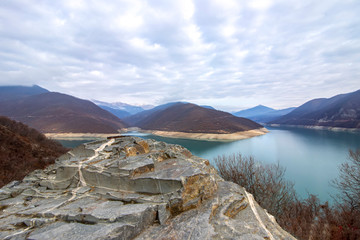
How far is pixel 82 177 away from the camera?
7.30m

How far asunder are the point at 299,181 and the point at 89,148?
81.9 ft

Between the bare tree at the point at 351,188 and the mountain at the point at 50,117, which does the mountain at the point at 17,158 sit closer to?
the bare tree at the point at 351,188

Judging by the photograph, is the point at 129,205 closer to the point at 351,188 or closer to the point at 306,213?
the point at 306,213

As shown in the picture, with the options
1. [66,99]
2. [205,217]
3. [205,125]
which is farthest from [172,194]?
[66,99]

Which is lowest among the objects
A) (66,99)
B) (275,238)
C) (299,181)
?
(299,181)

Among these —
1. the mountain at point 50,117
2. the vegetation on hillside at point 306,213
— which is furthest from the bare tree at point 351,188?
the mountain at point 50,117

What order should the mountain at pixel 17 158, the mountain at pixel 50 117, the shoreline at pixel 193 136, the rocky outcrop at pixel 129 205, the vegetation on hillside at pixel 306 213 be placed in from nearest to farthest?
1. the rocky outcrop at pixel 129 205
2. the vegetation on hillside at pixel 306 213
3. the mountain at pixel 17 158
4. the shoreline at pixel 193 136
5. the mountain at pixel 50 117

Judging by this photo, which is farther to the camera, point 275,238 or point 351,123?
point 351,123

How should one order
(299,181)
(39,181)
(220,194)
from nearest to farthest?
1. (220,194)
2. (39,181)
3. (299,181)

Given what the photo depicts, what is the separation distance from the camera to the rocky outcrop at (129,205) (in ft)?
14.6

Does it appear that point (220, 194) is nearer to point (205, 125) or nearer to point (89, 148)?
point (89, 148)

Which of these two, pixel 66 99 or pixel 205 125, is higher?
pixel 66 99

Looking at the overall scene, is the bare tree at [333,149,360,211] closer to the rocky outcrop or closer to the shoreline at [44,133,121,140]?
the rocky outcrop

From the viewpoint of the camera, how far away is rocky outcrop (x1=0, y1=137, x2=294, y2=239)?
14.6 ft
